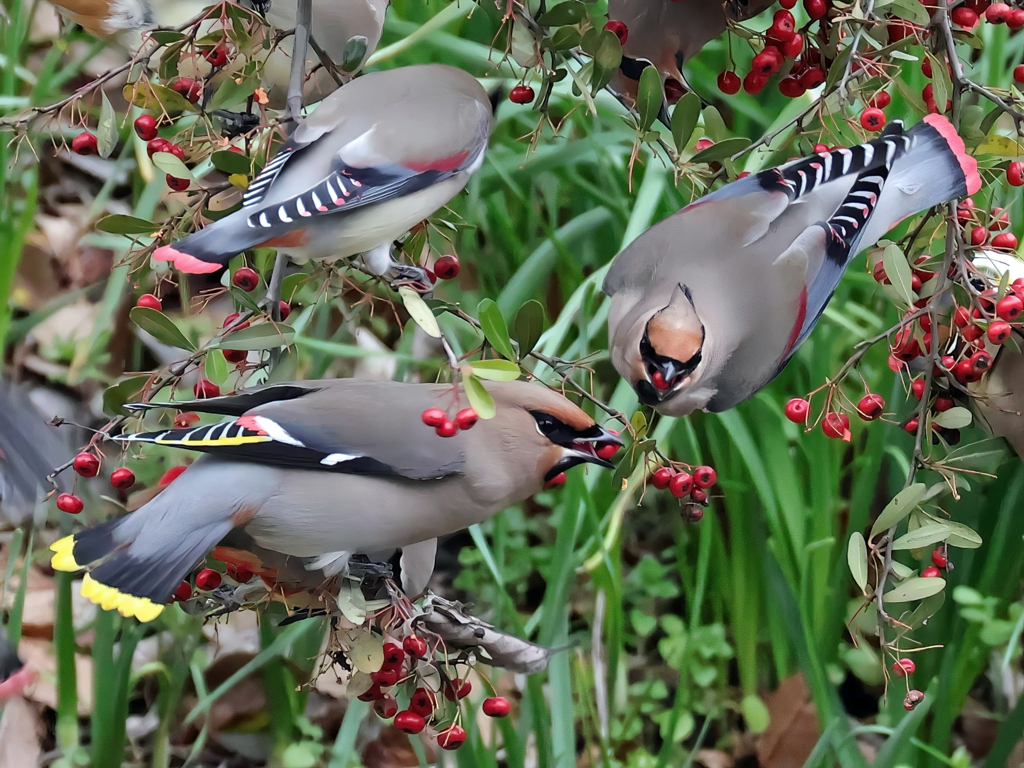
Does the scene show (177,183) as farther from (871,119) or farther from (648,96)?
(871,119)

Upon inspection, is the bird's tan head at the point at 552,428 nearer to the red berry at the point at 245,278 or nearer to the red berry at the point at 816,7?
the red berry at the point at 245,278

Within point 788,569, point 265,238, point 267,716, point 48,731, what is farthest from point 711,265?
point 48,731

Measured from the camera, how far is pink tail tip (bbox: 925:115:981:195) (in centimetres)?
111

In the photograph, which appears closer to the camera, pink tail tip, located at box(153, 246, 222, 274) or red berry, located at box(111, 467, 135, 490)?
pink tail tip, located at box(153, 246, 222, 274)

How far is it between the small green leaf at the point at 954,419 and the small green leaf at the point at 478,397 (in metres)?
0.52

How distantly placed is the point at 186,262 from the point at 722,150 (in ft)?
1.67

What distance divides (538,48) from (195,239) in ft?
1.26

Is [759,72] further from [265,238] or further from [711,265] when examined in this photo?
[265,238]

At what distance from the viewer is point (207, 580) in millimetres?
1113

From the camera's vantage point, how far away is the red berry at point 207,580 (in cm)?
111

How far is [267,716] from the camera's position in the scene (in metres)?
1.94

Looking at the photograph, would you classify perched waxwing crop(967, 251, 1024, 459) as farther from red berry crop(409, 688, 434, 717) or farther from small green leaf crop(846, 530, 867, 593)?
red berry crop(409, 688, 434, 717)

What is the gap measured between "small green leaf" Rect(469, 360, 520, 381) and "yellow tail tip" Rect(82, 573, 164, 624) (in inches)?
13.2

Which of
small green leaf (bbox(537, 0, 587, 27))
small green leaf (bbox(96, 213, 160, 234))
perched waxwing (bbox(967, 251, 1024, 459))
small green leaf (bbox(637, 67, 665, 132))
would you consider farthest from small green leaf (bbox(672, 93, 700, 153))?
small green leaf (bbox(96, 213, 160, 234))
